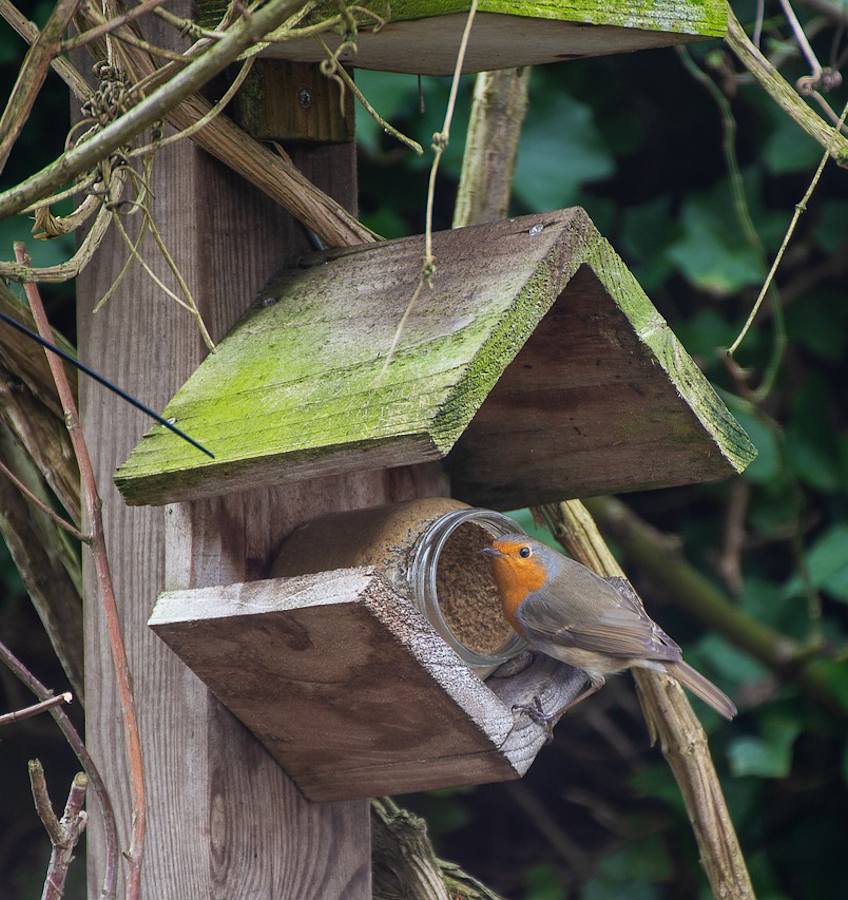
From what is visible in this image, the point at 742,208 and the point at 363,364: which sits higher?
the point at 742,208

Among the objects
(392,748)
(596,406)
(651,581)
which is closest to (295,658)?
(392,748)

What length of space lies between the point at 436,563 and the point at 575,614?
0.47 m

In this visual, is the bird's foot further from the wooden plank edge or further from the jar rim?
the wooden plank edge

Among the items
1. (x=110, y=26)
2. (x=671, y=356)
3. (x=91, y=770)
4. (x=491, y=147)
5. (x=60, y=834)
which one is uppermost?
(x=491, y=147)

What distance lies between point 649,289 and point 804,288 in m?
0.44

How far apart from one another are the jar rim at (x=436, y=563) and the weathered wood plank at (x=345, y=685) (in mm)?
137

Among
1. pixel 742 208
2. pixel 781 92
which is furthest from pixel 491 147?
pixel 781 92

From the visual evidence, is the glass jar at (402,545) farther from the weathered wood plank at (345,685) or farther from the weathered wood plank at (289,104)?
the weathered wood plank at (289,104)

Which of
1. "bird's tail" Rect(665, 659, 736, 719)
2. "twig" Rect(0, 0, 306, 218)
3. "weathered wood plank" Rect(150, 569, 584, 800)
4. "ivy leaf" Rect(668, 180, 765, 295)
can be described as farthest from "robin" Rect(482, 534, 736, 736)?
"ivy leaf" Rect(668, 180, 765, 295)

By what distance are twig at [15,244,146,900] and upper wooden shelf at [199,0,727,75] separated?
0.47 metres

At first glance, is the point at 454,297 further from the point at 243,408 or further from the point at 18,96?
the point at 18,96

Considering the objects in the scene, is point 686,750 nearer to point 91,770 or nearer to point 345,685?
point 345,685

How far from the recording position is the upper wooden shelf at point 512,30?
5.50 feet

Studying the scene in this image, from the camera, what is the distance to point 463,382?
1.50m
